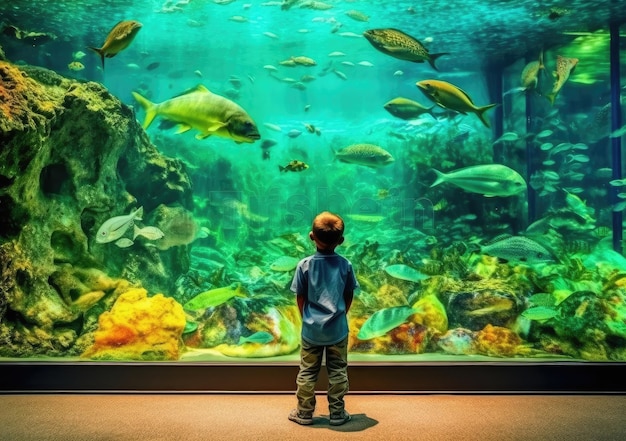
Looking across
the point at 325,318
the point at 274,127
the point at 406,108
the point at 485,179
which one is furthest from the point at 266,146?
the point at 325,318

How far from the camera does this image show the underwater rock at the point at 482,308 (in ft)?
15.6

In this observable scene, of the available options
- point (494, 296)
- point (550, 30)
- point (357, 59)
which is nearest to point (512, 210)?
point (494, 296)

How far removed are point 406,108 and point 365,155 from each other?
0.68 meters

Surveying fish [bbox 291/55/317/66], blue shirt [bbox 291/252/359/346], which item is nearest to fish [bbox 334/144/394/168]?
fish [bbox 291/55/317/66]

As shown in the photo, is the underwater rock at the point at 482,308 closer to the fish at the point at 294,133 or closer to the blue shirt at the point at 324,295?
the blue shirt at the point at 324,295

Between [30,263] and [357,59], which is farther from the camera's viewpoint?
[357,59]

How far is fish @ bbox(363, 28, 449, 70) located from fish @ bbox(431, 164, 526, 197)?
1209 mm

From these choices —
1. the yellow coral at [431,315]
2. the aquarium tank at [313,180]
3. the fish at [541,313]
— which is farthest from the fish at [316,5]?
the fish at [541,313]

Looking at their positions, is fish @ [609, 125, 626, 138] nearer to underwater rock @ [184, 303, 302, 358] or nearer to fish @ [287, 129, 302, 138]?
fish @ [287, 129, 302, 138]

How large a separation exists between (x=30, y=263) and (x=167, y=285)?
5.28 feet

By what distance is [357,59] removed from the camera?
20.1 ft

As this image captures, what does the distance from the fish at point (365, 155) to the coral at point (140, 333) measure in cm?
249

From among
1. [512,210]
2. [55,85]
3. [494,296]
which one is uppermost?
[55,85]

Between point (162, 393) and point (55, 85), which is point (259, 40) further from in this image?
point (162, 393)
